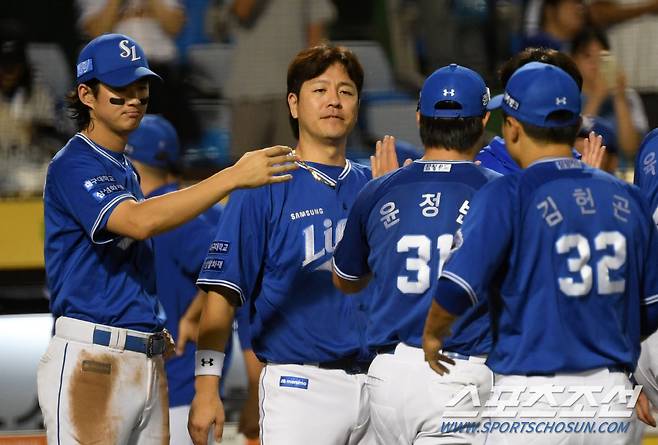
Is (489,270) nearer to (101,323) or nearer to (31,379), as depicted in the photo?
(101,323)

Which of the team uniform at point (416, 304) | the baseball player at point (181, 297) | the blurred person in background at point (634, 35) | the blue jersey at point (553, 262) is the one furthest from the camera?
the blurred person in background at point (634, 35)

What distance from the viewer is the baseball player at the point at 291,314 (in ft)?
14.8

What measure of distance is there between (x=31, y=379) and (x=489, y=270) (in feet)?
13.3

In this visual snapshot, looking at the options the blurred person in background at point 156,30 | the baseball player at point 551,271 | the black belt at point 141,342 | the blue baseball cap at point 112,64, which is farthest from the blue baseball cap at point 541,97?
the blurred person in background at point 156,30

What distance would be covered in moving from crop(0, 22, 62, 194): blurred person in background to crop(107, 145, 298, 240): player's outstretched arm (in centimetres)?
344

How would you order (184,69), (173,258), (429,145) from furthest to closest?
(184,69)
(173,258)
(429,145)

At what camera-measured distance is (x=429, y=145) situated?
13.7 ft

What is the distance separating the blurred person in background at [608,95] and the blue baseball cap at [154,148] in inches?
98.7

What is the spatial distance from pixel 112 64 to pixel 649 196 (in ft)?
6.73

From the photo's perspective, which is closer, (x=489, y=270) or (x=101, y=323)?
(x=489, y=270)

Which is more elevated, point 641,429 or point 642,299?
point 642,299

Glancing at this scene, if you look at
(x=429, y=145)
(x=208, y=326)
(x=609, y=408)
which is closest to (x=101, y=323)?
(x=208, y=326)

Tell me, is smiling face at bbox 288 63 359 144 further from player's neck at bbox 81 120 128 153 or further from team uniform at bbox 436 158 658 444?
team uniform at bbox 436 158 658 444

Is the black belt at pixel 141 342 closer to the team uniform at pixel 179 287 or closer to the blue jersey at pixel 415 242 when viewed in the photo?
the blue jersey at pixel 415 242
